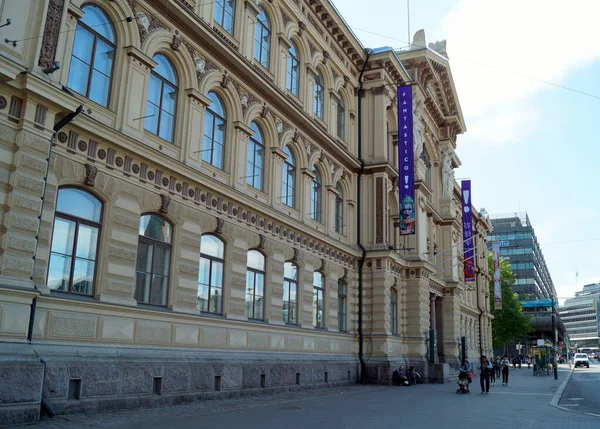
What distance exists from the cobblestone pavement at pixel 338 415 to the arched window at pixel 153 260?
122 inches

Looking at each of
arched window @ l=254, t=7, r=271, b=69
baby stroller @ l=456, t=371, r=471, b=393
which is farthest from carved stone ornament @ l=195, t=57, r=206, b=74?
baby stroller @ l=456, t=371, r=471, b=393

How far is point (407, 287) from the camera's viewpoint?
35375 millimetres

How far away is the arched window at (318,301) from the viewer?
2662 cm

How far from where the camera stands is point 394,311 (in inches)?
1332

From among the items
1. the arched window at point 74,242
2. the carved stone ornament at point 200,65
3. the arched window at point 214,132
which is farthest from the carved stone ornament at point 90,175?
the carved stone ornament at point 200,65

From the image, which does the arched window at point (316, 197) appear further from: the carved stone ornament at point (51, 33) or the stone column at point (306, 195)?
the carved stone ornament at point (51, 33)

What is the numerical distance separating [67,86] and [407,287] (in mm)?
25142

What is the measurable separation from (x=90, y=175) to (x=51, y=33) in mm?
3324

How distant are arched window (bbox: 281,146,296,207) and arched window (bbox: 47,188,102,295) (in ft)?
34.7

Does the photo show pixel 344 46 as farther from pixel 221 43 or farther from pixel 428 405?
pixel 428 405

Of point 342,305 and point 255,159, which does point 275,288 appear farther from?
point 342,305

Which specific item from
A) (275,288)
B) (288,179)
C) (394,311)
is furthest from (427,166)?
(275,288)

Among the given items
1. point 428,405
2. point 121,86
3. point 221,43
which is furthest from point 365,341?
point 121,86

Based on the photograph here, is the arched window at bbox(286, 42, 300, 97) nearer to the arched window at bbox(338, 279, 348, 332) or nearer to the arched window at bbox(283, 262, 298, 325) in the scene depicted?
the arched window at bbox(283, 262, 298, 325)
